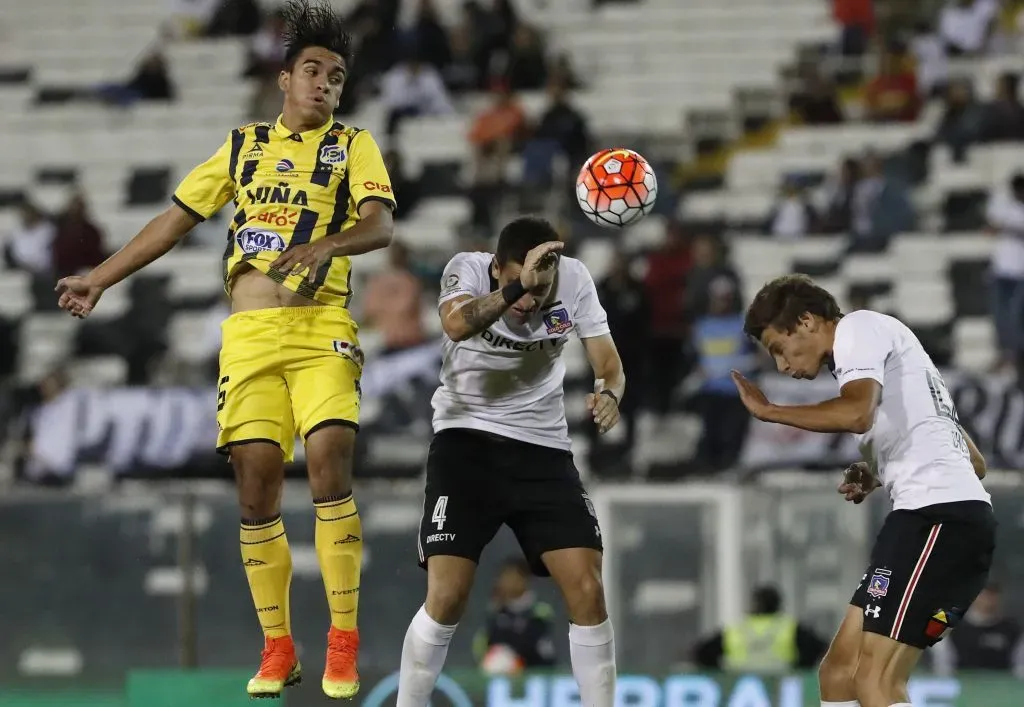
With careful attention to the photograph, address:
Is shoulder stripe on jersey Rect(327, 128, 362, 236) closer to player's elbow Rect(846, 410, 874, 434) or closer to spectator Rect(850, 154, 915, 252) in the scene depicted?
player's elbow Rect(846, 410, 874, 434)

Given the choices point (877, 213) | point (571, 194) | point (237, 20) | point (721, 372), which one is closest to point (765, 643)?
point (721, 372)

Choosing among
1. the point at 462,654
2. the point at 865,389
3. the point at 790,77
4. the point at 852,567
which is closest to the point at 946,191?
the point at 790,77

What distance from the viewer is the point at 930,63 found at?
1769 cm

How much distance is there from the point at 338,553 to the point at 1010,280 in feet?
30.3

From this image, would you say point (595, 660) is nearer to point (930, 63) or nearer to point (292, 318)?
point (292, 318)

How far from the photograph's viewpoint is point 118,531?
11.1m

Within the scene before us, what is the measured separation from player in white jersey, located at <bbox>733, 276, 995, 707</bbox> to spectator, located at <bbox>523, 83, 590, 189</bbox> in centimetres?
998

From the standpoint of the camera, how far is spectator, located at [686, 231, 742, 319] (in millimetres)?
13964

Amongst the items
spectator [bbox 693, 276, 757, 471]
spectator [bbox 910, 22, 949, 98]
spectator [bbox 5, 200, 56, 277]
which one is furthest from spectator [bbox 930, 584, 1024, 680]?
spectator [bbox 5, 200, 56, 277]

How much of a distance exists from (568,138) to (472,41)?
7.87ft

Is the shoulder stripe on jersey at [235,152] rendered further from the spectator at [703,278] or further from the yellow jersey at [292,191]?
the spectator at [703,278]

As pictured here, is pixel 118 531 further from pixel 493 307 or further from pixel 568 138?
pixel 568 138

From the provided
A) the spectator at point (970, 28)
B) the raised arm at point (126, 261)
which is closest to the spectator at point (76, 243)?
the spectator at point (970, 28)

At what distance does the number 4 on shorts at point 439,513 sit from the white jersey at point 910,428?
1.66 m
